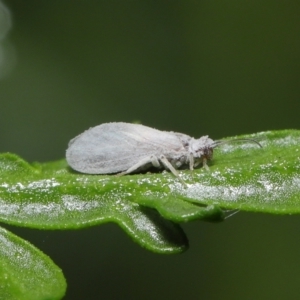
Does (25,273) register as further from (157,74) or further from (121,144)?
(157,74)

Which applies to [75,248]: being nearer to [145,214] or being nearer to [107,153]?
[107,153]

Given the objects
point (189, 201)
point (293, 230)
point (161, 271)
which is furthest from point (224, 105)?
point (189, 201)

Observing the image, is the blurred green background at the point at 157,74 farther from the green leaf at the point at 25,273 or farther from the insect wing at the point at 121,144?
the green leaf at the point at 25,273

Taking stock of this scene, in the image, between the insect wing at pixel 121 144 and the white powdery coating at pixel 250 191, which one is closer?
the white powdery coating at pixel 250 191

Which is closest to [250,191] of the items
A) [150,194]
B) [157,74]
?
[150,194]

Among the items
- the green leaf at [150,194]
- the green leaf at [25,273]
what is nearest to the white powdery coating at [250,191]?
the green leaf at [150,194]

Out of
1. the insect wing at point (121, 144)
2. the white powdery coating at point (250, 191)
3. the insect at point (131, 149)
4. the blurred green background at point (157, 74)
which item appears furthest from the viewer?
the blurred green background at point (157, 74)

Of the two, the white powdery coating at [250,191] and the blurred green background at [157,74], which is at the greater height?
the white powdery coating at [250,191]
